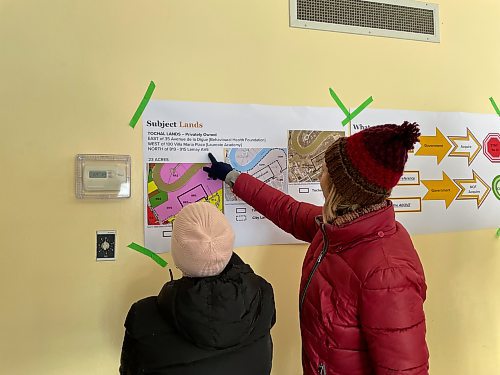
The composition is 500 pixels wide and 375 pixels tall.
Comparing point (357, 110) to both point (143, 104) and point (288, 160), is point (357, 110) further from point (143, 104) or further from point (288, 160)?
point (143, 104)

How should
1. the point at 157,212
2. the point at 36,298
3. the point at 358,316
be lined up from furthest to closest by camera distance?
the point at 157,212, the point at 36,298, the point at 358,316

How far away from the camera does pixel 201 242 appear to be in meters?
0.90

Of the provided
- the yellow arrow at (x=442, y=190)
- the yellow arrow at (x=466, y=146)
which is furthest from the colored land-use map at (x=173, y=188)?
the yellow arrow at (x=466, y=146)

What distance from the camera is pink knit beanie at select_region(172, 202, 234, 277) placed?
2.96ft

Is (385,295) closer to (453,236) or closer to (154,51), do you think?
(453,236)

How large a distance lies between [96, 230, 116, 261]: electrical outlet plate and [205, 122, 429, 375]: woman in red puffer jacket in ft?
1.90

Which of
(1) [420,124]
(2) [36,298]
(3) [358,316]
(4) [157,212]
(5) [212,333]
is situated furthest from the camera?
(1) [420,124]

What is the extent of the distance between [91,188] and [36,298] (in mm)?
350

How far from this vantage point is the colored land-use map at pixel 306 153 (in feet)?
4.93

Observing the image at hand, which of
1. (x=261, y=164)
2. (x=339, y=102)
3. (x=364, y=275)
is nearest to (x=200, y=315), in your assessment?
(x=364, y=275)

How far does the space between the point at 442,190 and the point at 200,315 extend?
1.19 metres

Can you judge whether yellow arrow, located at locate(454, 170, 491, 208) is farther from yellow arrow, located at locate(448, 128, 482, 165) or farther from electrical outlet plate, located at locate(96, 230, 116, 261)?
electrical outlet plate, located at locate(96, 230, 116, 261)

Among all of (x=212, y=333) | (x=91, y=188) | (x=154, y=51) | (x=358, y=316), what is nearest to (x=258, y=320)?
(x=212, y=333)

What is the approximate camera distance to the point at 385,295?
96 centimetres
